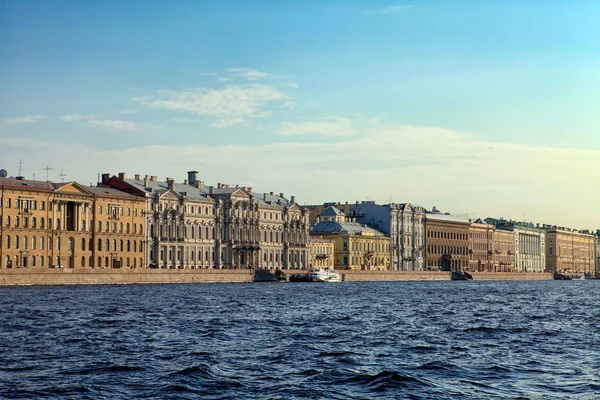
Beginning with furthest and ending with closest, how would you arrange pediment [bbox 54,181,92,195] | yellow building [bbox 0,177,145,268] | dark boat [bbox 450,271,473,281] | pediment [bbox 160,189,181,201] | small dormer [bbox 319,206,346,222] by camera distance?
dark boat [bbox 450,271,473,281]
small dormer [bbox 319,206,346,222]
pediment [bbox 160,189,181,201]
pediment [bbox 54,181,92,195]
yellow building [bbox 0,177,145,268]

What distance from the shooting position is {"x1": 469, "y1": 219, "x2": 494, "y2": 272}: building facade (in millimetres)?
157625

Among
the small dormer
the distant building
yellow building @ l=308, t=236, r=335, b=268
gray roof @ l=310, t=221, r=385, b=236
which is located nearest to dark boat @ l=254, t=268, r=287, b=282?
yellow building @ l=308, t=236, r=335, b=268

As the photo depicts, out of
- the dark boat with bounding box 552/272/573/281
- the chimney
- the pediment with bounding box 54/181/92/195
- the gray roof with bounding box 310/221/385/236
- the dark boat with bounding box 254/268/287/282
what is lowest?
the dark boat with bounding box 552/272/573/281

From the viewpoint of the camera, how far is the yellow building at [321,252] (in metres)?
122

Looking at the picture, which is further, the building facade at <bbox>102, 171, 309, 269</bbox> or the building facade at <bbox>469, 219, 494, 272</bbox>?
the building facade at <bbox>469, 219, 494, 272</bbox>

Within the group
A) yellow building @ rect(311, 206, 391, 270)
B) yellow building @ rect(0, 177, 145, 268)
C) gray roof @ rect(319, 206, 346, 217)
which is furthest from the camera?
gray roof @ rect(319, 206, 346, 217)

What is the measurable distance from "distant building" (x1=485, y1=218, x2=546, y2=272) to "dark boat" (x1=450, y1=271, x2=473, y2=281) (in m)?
35.7

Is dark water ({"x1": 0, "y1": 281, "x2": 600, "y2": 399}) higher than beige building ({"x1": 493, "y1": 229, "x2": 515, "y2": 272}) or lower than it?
lower

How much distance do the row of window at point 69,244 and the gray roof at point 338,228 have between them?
3626cm

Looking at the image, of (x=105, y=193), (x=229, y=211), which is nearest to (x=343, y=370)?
(x=105, y=193)

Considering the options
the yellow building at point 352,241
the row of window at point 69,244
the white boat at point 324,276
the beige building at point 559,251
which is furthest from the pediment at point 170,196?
the beige building at point 559,251

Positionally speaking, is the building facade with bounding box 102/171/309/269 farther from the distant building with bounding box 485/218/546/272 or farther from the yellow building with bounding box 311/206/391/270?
the distant building with bounding box 485/218/546/272

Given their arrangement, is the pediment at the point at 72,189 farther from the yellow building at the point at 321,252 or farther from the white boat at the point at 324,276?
the yellow building at the point at 321,252

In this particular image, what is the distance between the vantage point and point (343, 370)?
22.5 metres
